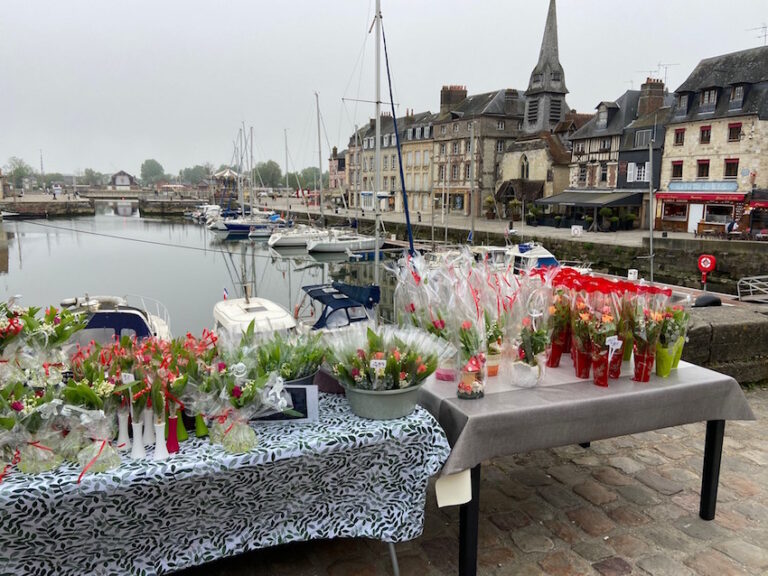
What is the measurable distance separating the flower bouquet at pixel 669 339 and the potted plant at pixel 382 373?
55.5 inches

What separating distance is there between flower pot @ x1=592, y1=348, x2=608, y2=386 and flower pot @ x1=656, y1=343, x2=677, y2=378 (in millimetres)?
367

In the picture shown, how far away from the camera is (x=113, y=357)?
253 centimetres

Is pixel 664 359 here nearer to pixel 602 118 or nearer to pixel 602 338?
pixel 602 338

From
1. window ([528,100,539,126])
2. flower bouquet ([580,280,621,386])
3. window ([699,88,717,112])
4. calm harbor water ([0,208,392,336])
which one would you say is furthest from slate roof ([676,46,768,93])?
flower bouquet ([580,280,621,386])

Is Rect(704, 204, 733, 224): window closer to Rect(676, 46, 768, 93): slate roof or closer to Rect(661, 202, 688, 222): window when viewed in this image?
Rect(661, 202, 688, 222): window

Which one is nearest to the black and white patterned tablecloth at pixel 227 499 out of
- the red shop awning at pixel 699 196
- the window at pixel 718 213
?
the window at pixel 718 213

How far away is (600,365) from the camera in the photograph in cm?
308

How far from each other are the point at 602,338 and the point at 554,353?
45 cm

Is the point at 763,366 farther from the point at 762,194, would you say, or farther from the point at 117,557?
the point at 762,194

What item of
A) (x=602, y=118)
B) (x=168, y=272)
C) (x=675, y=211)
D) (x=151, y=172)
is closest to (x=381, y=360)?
(x=168, y=272)

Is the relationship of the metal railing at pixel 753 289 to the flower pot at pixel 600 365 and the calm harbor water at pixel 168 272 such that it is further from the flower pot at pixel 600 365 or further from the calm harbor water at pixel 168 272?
the flower pot at pixel 600 365

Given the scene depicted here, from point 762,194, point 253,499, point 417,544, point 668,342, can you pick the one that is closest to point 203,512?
point 253,499

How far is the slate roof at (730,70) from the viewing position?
25.5 metres

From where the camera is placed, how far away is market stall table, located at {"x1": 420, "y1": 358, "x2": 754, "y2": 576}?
2.65 meters
